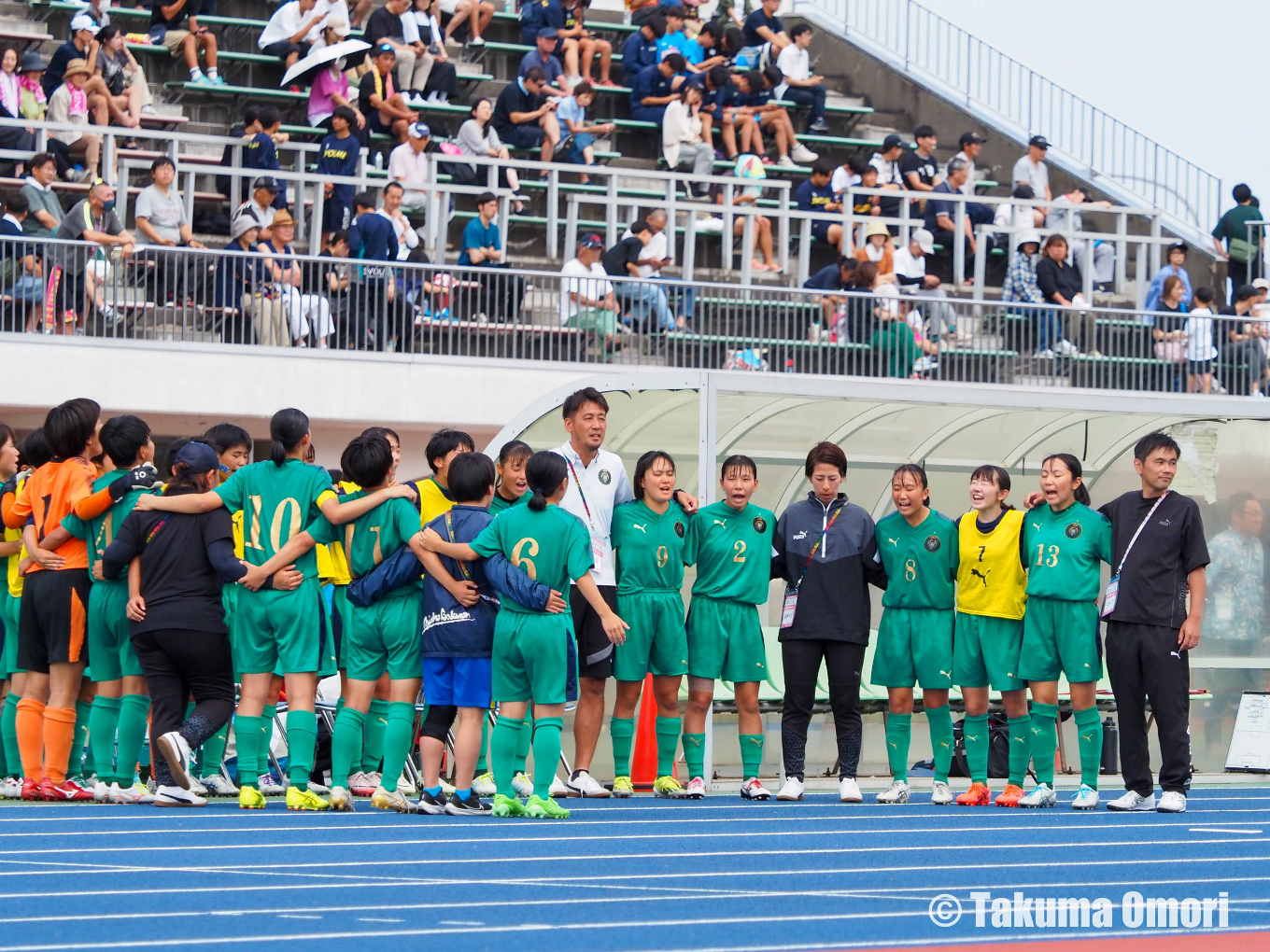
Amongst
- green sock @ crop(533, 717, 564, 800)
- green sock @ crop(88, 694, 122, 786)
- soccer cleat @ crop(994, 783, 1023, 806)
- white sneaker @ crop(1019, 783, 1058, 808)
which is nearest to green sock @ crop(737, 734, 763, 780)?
soccer cleat @ crop(994, 783, 1023, 806)

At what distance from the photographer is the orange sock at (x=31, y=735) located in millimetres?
9883

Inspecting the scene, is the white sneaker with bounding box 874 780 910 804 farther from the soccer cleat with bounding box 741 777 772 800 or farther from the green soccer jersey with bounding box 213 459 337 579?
the green soccer jersey with bounding box 213 459 337 579

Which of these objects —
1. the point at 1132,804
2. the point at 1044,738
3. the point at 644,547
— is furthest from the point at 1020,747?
the point at 644,547

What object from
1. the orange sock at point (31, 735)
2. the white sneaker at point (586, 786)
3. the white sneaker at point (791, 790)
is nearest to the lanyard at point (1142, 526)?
the white sneaker at point (791, 790)

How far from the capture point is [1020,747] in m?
10.8

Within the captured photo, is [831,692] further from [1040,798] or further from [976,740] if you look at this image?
[1040,798]

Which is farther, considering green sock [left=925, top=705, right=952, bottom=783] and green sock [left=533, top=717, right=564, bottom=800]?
green sock [left=925, top=705, right=952, bottom=783]

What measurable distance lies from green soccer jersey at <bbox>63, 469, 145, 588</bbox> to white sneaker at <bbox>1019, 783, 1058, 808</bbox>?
15.8 ft

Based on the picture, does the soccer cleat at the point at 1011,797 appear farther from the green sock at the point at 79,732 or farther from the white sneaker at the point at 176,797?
the green sock at the point at 79,732

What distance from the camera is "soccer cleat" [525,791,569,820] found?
29.2ft

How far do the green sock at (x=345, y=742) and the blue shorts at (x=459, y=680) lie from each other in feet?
1.33

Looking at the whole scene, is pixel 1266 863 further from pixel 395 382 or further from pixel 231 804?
pixel 395 382

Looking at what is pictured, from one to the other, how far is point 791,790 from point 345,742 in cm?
258

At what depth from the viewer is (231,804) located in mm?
9516
